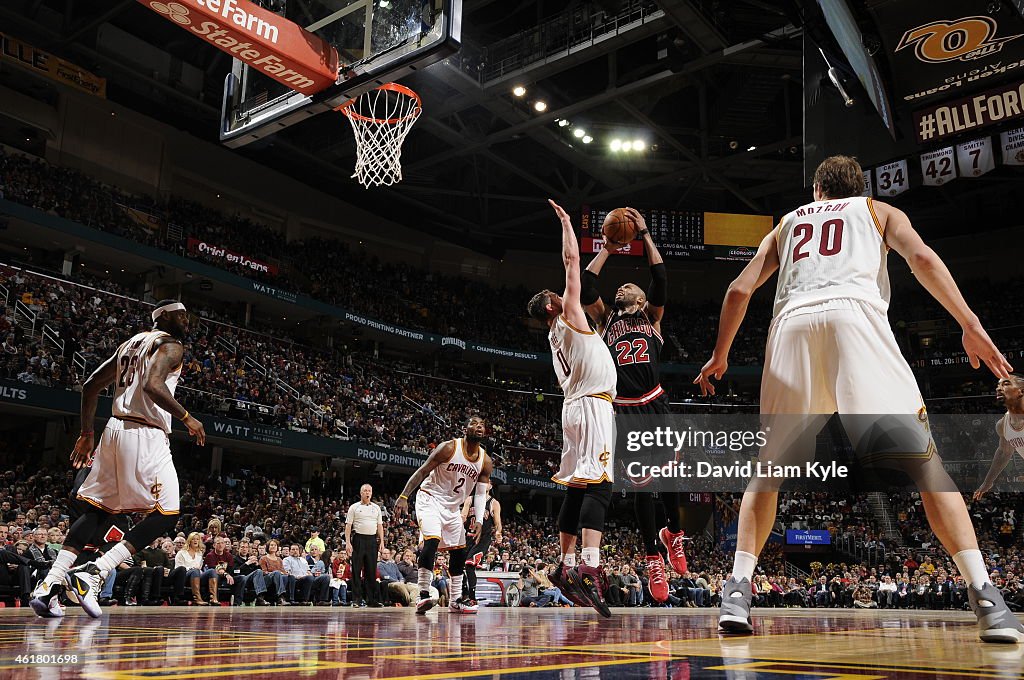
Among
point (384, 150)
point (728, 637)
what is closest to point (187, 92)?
point (384, 150)

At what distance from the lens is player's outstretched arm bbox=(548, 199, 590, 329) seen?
5.45m

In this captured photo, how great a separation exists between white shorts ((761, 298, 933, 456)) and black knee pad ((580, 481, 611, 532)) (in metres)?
2.36

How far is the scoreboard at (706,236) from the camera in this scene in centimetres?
2409

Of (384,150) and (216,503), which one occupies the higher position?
(384,150)

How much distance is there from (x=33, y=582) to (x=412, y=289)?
21570mm

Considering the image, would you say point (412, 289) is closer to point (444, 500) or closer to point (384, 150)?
point (384, 150)

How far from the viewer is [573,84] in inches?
863

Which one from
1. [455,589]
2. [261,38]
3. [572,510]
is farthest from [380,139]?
[572,510]

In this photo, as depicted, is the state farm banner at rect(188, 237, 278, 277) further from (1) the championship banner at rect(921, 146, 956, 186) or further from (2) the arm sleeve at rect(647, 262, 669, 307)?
(2) the arm sleeve at rect(647, 262, 669, 307)

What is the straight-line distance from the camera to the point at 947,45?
897 cm

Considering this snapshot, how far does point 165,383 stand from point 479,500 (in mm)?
3200

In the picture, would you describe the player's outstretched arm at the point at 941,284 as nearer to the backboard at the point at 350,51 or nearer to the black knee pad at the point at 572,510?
the black knee pad at the point at 572,510

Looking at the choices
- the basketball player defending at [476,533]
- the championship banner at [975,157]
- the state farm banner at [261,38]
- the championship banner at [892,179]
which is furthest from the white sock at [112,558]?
the championship banner at [975,157]
